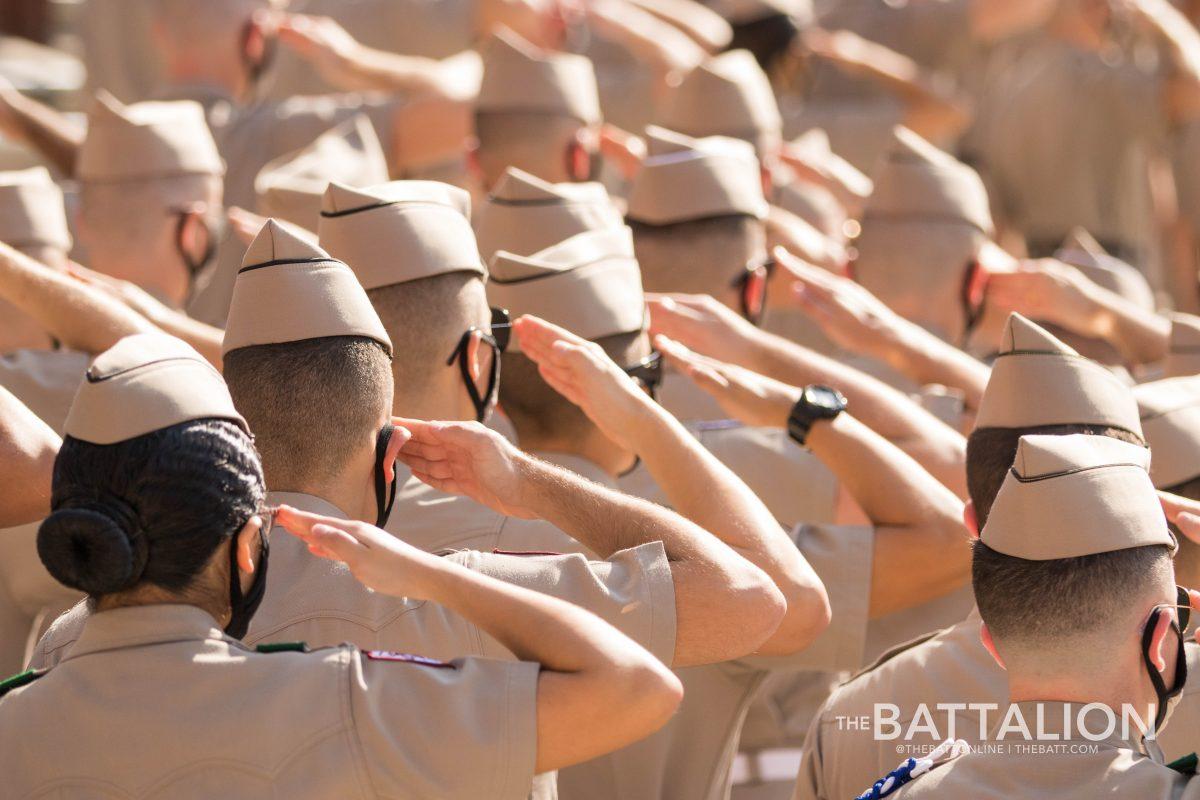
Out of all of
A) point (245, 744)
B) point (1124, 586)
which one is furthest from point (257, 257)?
point (1124, 586)

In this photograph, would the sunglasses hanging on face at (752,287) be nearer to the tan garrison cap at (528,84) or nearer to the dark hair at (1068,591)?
the tan garrison cap at (528,84)

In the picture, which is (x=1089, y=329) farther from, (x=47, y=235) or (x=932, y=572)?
(x=47, y=235)

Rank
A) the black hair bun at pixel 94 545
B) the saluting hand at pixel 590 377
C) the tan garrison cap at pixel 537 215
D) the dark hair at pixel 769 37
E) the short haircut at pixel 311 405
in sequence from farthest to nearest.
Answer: the dark hair at pixel 769 37
the tan garrison cap at pixel 537 215
the saluting hand at pixel 590 377
the short haircut at pixel 311 405
the black hair bun at pixel 94 545

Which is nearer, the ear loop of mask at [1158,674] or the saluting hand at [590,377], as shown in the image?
the ear loop of mask at [1158,674]

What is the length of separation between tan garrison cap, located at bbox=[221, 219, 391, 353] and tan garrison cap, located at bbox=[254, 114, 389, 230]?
1.70 meters

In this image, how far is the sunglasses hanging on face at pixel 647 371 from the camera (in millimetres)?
3281

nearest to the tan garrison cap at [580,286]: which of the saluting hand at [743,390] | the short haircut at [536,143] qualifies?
the saluting hand at [743,390]

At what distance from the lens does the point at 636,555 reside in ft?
8.09

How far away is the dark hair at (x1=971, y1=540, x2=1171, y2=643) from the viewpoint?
2.23 meters

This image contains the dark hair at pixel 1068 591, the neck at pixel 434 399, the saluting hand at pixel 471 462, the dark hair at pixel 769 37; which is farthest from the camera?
the dark hair at pixel 769 37

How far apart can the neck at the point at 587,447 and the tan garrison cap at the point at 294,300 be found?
68 centimetres

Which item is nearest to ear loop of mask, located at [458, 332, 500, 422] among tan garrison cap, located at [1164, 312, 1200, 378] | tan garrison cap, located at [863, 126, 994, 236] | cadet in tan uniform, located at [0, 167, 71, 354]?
cadet in tan uniform, located at [0, 167, 71, 354]

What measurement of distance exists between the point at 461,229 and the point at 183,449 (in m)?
1.16

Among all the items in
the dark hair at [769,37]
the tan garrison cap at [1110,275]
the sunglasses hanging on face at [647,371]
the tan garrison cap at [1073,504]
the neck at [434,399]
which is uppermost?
the tan garrison cap at [1073,504]
